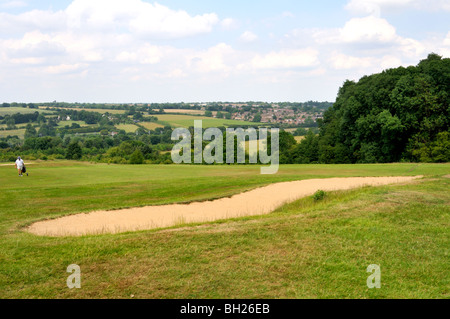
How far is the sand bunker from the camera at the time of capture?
1245cm

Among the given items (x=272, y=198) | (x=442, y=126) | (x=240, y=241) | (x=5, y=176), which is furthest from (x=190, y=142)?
(x=240, y=241)

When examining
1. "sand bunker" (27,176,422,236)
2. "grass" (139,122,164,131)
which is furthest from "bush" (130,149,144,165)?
"sand bunker" (27,176,422,236)

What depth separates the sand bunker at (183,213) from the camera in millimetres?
12453

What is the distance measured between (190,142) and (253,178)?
225 feet

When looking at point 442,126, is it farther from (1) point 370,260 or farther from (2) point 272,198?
(1) point 370,260

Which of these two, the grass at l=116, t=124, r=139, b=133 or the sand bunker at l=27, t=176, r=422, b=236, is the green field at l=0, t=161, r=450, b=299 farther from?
the grass at l=116, t=124, r=139, b=133

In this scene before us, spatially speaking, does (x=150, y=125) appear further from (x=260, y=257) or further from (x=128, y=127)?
(x=260, y=257)

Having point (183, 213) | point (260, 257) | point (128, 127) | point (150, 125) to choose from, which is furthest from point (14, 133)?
point (260, 257)

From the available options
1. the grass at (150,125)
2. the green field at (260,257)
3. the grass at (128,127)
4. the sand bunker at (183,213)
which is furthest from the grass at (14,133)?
the green field at (260,257)

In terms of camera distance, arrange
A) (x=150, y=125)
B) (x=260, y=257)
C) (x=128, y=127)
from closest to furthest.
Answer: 1. (x=260, y=257)
2. (x=150, y=125)
3. (x=128, y=127)

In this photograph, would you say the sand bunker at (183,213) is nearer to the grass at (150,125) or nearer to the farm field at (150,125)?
the grass at (150,125)

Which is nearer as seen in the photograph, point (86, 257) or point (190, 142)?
point (86, 257)

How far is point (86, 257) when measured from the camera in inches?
321

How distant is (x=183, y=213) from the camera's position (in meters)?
15.2
